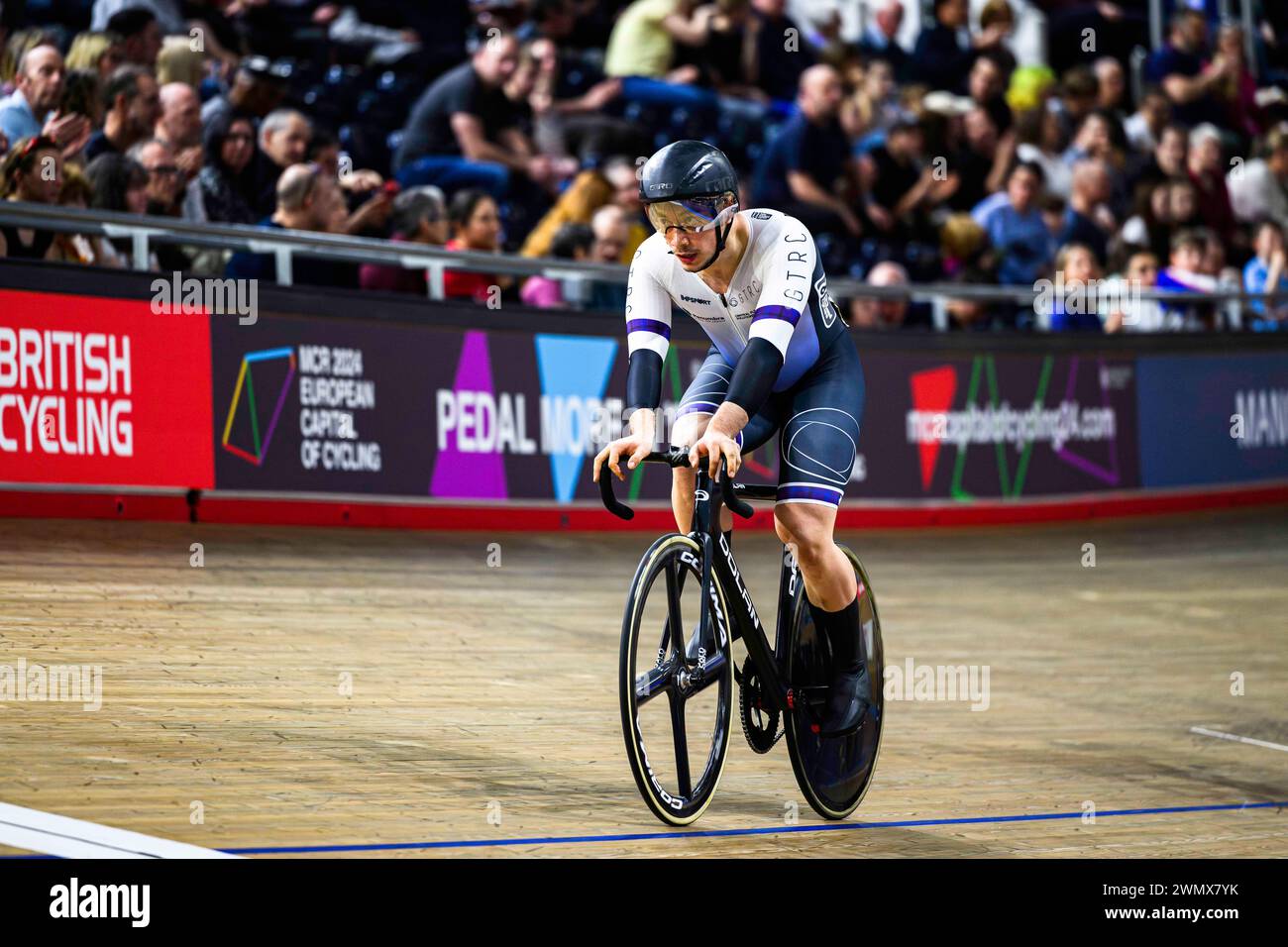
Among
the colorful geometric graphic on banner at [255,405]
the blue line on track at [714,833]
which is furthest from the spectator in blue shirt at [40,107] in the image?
the blue line on track at [714,833]

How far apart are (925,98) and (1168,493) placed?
4.04m

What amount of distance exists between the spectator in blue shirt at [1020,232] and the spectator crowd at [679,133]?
0.02 meters

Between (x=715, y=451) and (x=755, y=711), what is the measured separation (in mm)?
823

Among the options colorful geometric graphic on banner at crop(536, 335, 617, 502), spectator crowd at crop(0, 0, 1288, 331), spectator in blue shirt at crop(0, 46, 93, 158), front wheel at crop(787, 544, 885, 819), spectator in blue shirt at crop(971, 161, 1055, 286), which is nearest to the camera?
front wheel at crop(787, 544, 885, 819)

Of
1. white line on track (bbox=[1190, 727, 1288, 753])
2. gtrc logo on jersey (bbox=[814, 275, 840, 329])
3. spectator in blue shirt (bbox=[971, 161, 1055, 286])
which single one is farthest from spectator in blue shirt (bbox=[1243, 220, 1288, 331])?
gtrc logo on jersey (bbox=[814, 275, 840, 329])

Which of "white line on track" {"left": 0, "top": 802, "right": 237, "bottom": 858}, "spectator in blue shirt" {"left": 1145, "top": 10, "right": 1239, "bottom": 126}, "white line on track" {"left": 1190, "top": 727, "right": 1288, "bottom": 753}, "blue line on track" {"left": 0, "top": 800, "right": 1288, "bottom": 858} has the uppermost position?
"spectator in blue shirt" {"left": 1145, "top": 10, "right": 1239, "bottom": 126}

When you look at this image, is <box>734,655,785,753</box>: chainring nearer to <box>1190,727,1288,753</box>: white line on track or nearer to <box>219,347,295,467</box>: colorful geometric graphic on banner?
<box>1190,727,1288,753</box>: white line on track

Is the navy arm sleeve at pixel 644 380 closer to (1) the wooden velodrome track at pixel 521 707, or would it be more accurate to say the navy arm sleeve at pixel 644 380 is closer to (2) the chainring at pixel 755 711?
(2) the chainring at pixel 755 711

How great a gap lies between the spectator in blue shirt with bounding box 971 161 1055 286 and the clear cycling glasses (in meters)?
8.66

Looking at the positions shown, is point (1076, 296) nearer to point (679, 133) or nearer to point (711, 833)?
point (679, 133)

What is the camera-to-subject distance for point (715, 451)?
4.09 metres

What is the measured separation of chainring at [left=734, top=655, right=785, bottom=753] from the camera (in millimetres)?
4508

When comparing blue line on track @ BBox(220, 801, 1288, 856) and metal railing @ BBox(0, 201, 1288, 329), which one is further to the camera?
metal railing @ BBox(0, 201, 1288, 329)
